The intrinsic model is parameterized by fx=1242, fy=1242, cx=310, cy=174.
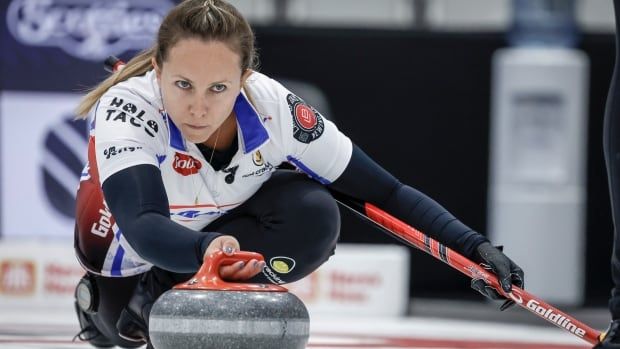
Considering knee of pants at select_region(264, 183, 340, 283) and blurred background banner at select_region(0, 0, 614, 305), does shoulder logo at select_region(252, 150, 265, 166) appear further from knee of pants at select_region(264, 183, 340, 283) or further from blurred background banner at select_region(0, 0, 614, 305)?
blurred background banner at select_region(0, 0, 614, 305)

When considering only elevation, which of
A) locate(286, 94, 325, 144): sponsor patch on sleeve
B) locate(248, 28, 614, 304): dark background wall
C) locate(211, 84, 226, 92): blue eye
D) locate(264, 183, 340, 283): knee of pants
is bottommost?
locate(248, 28, 614, 304): dark background wall

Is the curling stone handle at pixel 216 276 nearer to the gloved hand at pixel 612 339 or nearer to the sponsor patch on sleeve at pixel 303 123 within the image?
the sponsor patch on sleeve at pixel 303 123

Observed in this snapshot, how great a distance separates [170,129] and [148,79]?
16 cm

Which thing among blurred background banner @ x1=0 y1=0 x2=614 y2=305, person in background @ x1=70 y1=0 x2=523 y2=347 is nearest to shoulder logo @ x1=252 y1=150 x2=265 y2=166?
person in background @ x1=70 y1=0 x2=523 y2=347

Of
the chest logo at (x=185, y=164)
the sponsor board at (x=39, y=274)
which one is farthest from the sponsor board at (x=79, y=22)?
the chest logo at (x=185, y=164)

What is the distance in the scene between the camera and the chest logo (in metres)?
2.53

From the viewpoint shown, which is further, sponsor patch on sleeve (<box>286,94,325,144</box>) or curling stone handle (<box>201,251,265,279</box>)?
sponsor patch on sleeve (<box>286,94,325,144</box>)

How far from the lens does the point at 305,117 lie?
2648mm

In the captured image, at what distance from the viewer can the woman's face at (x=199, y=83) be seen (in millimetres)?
2252

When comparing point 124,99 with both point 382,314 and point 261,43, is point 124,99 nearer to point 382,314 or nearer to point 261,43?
point 382,314

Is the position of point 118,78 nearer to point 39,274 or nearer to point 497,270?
point 497,270

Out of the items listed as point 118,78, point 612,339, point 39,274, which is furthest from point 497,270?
point 39,274

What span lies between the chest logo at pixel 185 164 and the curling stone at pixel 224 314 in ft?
1.69

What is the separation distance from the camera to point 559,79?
6273mm
